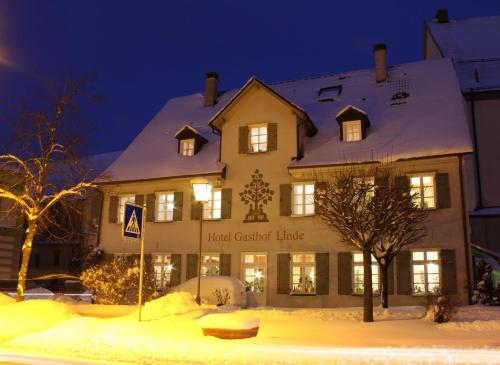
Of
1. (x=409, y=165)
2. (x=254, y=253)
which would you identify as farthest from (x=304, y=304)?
(x=409, y=165)

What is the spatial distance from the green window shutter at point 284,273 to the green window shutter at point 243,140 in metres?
5.12

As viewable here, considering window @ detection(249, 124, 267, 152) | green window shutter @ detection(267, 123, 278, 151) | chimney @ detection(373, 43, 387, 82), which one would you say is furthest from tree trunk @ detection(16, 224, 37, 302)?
chimney @ detection(373, 43, 387, 82)

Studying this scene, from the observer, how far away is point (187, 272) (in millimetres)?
23625

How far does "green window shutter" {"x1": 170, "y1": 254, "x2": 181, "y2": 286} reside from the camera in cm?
2381

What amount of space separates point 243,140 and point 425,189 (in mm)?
8238

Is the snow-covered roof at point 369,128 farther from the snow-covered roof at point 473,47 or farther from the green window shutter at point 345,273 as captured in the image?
the green window shutter at point 345,273

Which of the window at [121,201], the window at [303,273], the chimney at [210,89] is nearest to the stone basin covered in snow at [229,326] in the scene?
the window at [303,273]

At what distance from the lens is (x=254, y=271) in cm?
2269

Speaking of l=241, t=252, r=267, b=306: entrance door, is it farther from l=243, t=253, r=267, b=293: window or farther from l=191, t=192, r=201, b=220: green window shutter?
l=191, t=192, r=201, b=220: green window shutter

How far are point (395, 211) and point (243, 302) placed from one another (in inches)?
281

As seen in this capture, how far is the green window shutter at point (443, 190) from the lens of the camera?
65.5ft

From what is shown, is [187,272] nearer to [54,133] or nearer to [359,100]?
[54,133]

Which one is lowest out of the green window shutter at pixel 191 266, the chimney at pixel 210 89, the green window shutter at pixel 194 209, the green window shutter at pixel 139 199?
the green window shutter at pixel 191 266

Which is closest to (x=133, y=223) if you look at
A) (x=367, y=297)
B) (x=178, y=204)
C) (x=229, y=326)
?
(x=229, y=326)
